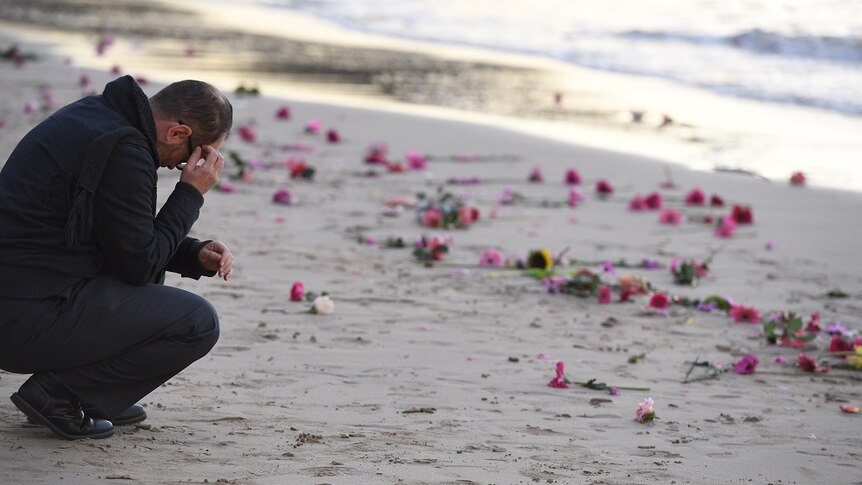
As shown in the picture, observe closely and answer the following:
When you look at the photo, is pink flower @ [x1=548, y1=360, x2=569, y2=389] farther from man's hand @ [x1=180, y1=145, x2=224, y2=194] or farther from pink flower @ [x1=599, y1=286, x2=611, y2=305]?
man's hand @ [x1=180, y1=145, x2=224, y2=194]

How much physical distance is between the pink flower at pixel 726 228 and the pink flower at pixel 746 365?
2.58m

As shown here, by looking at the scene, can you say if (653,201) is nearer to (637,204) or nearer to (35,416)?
(637,204)

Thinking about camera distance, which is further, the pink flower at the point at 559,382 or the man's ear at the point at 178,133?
the pink flower at the point at 559,382

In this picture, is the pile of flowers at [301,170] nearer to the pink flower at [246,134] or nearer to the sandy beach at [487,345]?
the sandy beach at [487,345]

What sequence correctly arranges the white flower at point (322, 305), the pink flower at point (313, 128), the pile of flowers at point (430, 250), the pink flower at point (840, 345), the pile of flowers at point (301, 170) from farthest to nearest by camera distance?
the pink flower at point (313, 128), the pile of flowers at point (301, 170), the pile of flowers at point (430, 250), the white flower at point (322, 305), the pink flower at point (840, 345)

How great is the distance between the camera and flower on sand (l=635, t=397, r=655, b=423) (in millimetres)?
4348

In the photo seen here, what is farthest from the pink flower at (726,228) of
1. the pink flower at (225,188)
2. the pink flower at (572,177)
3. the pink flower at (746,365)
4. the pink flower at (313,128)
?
the pink flower at (313,128)

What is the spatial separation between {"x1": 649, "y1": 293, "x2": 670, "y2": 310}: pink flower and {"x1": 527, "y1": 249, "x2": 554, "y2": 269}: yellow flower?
2.28 feet

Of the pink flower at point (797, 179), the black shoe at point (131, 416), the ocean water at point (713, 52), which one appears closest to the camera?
the black shoe at point (131, 416)

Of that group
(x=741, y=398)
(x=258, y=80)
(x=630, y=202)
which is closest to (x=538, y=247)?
(x=630, y=202)

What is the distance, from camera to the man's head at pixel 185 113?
12.0 feet

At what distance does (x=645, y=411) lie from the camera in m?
4.35

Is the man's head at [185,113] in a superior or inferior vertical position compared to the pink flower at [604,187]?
inferior

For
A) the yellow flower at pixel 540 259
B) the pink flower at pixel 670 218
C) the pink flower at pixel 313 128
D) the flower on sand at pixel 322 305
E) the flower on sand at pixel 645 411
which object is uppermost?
the pink flower at pixel 313 128
